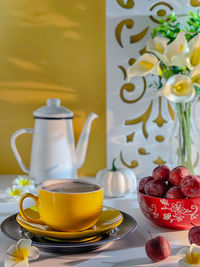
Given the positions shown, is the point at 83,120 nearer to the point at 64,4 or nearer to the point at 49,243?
the point at 64,4

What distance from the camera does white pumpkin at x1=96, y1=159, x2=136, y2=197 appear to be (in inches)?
42.8

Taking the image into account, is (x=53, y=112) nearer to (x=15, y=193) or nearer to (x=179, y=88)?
(x=15, y=193)

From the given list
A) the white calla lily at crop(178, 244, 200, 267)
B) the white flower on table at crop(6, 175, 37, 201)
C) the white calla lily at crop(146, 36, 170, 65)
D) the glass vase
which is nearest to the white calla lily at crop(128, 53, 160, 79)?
the white calla lily at crop(146, 36, 170, 65)

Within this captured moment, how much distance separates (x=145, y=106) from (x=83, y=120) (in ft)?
0.69

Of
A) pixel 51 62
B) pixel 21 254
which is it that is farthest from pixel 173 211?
pixel 51 62

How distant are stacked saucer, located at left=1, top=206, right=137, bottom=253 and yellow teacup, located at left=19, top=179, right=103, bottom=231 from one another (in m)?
0.01

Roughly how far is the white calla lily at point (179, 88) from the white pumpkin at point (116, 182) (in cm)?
24

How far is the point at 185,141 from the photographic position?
1124mm

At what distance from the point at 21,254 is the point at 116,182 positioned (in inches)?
21.7

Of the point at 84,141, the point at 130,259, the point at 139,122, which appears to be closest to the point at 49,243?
the point at 130,259

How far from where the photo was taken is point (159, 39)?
1.08 meters

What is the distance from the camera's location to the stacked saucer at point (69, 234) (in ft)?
1.97

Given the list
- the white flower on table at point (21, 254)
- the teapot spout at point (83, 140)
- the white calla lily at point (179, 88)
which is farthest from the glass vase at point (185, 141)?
the white flower on table at point (21, 254)

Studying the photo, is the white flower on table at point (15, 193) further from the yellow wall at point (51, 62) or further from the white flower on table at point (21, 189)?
the yellow wall at point (51, 62)
